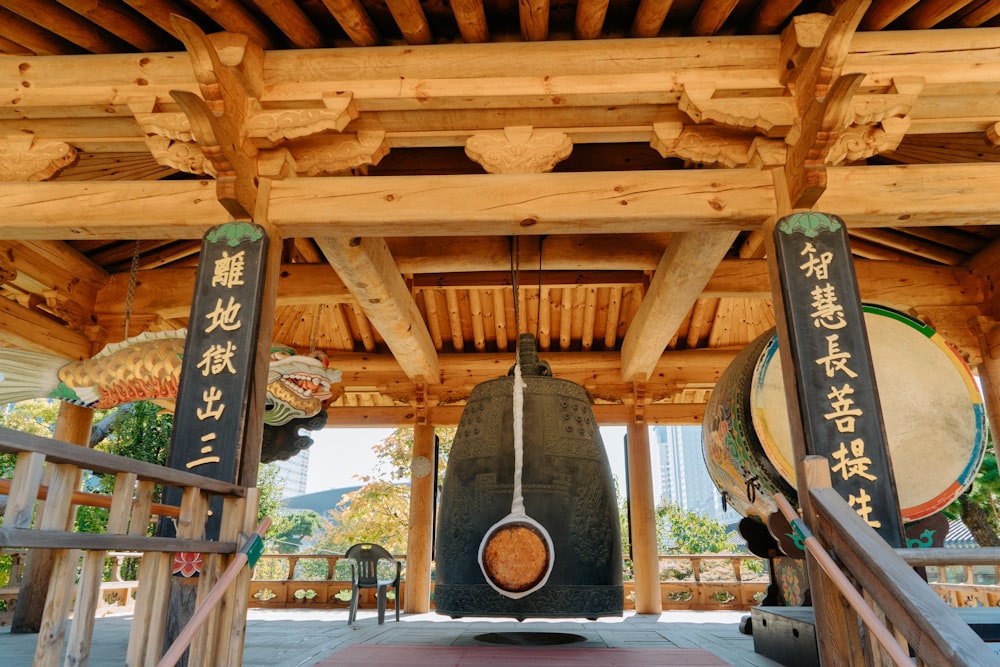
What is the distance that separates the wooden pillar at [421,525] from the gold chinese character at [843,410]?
17.6 feet

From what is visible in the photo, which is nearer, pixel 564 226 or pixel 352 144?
pixel 564 226

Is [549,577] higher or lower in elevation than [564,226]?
lower

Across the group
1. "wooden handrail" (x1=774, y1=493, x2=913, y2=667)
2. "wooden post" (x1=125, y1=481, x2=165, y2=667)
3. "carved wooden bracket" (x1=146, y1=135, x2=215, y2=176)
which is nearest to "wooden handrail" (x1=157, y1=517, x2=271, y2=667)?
"wooden post" (x1=125, y1=481, x2=165, y2=667)

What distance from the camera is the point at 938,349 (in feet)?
10.6

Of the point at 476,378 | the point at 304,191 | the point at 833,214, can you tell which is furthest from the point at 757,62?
the point at 476,378

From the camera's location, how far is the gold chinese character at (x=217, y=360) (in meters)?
2.94

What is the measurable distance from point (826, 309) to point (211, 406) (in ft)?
9.37

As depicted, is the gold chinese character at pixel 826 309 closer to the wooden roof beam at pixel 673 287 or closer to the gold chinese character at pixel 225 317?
the wooden roof beam at pixel 673 287

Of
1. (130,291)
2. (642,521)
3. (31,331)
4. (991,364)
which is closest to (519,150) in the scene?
(130,291)

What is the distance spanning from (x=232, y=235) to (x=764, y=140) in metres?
2.81

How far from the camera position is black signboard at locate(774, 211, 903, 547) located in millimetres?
2660

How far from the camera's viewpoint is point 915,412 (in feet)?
10.2

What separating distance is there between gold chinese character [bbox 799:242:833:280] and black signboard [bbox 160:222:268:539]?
264 centimetres

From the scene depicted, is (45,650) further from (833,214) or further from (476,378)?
(476,378)
